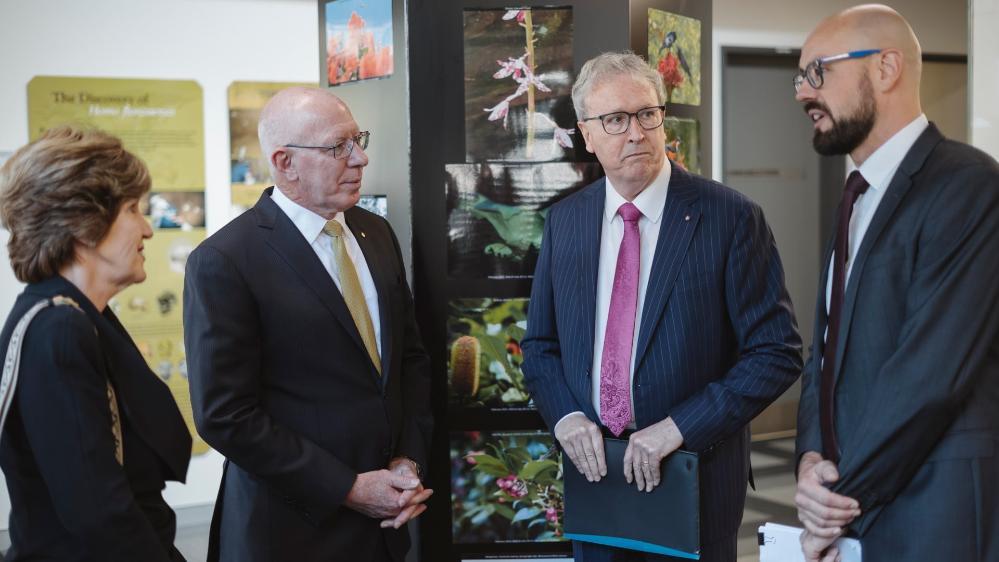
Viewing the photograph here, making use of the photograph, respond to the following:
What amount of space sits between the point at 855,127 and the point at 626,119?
67cm

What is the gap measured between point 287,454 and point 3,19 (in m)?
3.62

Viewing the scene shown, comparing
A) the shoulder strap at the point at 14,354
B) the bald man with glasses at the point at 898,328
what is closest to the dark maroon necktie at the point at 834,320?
the bald man with glasses at the point at 898,328

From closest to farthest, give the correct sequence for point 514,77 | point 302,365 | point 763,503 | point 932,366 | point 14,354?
point 14,354 → point 932,366 → point 302,365 → point 514,77 → point 763,503

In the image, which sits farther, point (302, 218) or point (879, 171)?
point (302, 218)

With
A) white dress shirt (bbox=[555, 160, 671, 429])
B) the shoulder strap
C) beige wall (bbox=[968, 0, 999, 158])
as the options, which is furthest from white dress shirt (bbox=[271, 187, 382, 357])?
beige wall (bbox=[968, 0, 999, 158])

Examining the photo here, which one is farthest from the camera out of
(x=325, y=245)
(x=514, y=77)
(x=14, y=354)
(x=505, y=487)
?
(x=505, y=487)

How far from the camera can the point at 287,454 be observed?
2162mm

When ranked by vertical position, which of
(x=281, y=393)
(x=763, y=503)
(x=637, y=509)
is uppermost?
(x=281, y=393)

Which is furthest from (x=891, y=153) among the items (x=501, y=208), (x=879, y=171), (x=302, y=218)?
(x=302, y=218)

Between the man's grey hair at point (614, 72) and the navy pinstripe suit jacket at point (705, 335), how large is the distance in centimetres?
26

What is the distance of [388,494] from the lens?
228 cm

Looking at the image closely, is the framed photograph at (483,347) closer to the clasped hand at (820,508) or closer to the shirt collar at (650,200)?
the shirt collar at (650,200)

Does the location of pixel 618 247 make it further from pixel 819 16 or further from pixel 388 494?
pixel 819 16

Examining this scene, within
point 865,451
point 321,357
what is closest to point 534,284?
point 321,357
